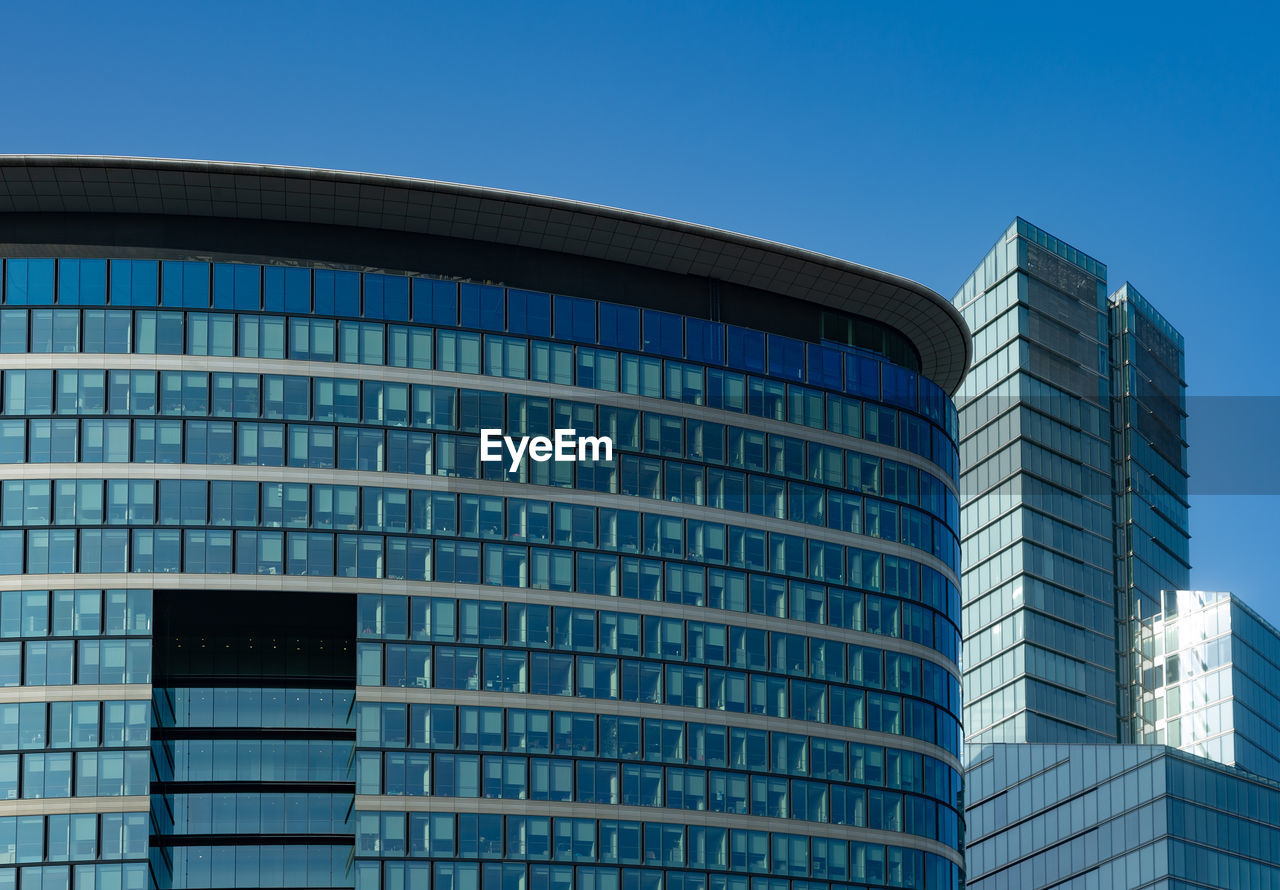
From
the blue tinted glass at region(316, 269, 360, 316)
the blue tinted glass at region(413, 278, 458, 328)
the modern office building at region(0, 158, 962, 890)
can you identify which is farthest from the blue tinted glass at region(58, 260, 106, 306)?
the blue tinted glass at region(413, 278, 458, 328)

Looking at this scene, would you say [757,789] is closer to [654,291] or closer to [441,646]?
[441,646]

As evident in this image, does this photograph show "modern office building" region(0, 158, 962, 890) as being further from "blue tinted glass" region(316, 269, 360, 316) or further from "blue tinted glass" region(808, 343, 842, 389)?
"blue tinted glass" region(808, 343, 842, 389)

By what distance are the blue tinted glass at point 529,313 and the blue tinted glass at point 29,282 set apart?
21685mm

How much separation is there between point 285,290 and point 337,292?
96.5 inches

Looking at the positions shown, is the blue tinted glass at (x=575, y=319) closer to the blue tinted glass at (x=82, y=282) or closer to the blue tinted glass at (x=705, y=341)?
the blue tinted glass at (x=705, y=341)

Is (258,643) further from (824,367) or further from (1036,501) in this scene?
(1036,501)

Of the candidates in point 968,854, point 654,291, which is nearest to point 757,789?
point 654,291

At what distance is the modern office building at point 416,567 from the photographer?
9462cm

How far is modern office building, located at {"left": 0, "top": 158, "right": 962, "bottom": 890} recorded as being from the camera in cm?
9462

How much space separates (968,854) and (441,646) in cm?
5413

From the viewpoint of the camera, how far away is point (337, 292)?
327ft

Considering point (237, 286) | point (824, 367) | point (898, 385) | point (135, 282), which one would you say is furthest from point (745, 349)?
point (135, 282)

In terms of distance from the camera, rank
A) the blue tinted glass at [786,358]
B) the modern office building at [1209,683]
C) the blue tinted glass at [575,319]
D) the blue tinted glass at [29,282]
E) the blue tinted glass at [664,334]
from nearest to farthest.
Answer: the blue tinted glass at [29,282] < the blue tinted glass at [575,319] < the blue tinted glass at [664,334] < the blue tinted glass at [786,358] < the modern office building at [1209,683]

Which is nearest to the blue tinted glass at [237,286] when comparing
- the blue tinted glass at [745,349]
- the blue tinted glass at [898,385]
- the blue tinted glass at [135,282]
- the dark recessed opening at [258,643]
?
the blue tinted glass at [135,282]
